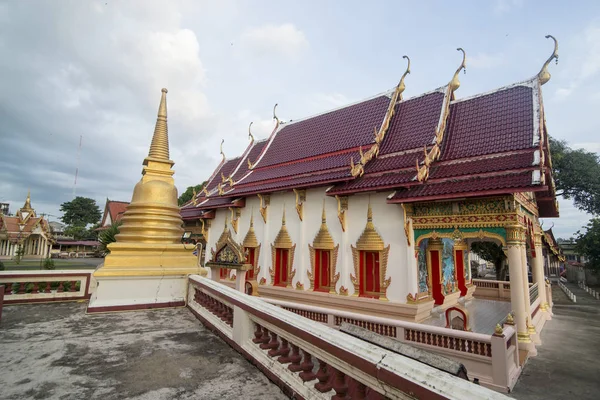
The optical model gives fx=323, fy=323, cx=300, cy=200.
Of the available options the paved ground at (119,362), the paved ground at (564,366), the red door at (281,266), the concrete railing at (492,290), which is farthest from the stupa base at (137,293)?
the concrete railing at (492,290)

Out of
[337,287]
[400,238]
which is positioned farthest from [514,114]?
[337,287]

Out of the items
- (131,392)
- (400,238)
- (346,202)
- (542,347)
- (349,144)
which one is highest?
(349,144)

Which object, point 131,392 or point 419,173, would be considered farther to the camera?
point 419,173

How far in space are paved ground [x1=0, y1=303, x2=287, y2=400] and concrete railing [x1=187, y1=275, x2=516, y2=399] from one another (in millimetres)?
169

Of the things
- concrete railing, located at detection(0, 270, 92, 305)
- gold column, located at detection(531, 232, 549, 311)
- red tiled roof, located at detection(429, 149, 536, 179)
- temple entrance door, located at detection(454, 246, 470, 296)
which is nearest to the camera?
concrete railing, located at detection(0, 270, 92, 305)

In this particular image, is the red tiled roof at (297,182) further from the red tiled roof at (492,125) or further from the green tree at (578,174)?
the green tree at (578,174)

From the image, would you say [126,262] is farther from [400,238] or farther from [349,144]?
[349,144]

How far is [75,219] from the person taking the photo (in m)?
70.4

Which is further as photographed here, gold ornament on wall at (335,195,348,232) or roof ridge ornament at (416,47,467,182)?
gold ornament on wall at (335,195,348,232)

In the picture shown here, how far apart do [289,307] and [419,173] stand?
5.38m

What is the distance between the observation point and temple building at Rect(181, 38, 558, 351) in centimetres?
829

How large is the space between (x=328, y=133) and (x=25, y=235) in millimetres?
42796

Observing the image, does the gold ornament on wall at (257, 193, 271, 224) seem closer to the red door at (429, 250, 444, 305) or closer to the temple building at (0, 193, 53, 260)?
the red door at (429, 250, 444, 305)

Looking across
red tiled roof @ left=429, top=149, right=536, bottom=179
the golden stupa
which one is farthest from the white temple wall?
the golden stupa
